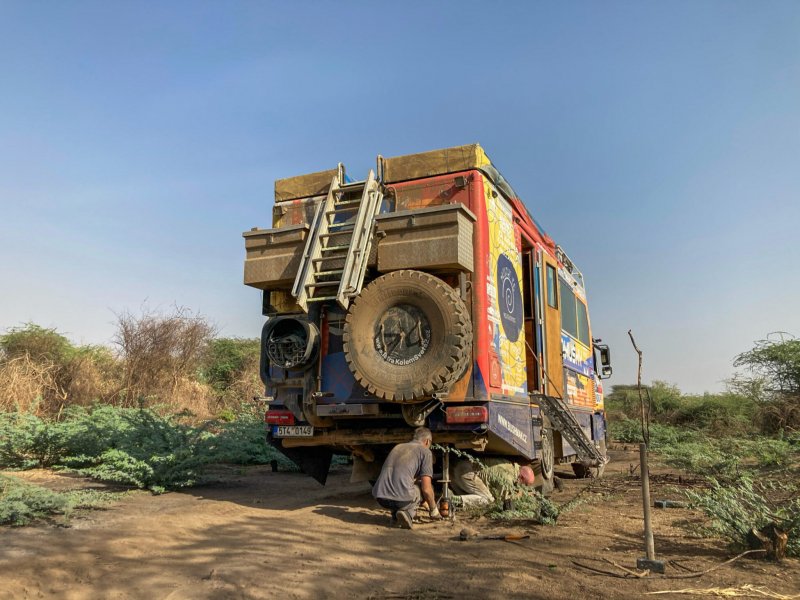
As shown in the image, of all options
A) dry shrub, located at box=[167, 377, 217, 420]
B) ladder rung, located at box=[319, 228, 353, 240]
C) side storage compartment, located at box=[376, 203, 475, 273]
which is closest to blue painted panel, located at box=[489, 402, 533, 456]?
side storage compartment, located at box=[376, 203, 475, 273]

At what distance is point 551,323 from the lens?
8.74 m

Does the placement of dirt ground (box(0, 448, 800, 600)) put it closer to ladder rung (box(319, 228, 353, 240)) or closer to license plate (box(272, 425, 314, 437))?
license plate (box(272, 425, 314, 437))

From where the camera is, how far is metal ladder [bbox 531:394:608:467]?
789cm

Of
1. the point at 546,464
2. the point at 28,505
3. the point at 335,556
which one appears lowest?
the point at 335,556

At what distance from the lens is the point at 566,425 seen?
8.02 metres

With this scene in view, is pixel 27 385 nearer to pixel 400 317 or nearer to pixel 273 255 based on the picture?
pixel 273 255

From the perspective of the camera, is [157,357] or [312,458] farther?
[157,357]

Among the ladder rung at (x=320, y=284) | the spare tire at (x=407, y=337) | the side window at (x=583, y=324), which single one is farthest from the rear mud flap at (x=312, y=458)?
the side window at (x=583, y=324)

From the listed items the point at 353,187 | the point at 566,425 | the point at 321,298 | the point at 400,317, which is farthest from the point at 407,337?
the point at 566,425

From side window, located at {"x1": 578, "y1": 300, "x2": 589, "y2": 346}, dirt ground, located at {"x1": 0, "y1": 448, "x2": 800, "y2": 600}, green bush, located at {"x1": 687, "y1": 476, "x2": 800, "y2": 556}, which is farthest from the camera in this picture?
side window, located at {"x1": 578, "y1": 300, "x2": 589, "y2": 346}

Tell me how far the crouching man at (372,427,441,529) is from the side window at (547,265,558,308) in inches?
143

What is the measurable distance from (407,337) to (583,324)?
6738 mm

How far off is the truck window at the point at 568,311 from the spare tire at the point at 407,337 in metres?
4.37

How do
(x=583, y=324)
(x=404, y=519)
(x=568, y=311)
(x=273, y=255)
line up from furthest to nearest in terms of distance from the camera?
1. (x=583, y=324)
2. (x=568, y=311)
3. (x=273, y=255)
4. (x=404, y=519)
